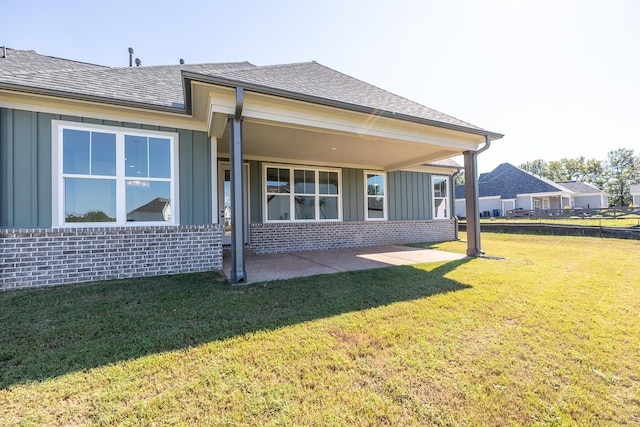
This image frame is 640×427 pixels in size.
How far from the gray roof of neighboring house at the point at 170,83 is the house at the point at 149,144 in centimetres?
3

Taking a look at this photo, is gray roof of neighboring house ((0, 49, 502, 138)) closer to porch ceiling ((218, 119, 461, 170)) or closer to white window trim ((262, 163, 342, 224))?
porch ceiling ((218, 119, 461, 170))

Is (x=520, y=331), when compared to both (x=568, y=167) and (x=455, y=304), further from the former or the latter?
(x=568, y=167)

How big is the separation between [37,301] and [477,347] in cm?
539

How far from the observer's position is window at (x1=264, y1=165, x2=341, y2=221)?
8.85 m

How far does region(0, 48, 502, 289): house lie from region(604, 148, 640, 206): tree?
53050mm

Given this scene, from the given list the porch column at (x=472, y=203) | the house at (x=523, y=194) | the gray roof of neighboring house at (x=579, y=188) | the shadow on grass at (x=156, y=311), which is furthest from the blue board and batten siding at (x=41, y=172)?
the gray roof of neighboring house at (x=579, y=188)

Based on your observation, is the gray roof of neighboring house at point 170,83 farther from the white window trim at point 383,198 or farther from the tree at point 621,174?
the tree at point 621,174

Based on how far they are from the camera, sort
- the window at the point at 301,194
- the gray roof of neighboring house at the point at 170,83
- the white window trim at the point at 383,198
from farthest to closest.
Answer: the white window trim at the point at 383,198 < the window at the point at 301,194 < the gray roof of neighboring house at the point at 170,83

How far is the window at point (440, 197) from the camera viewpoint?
37.9 ft

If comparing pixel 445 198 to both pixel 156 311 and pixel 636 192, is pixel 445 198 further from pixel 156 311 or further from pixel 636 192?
pixel 636 192

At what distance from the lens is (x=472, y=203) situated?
721cm

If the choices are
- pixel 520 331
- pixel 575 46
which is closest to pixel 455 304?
pixel 520 331

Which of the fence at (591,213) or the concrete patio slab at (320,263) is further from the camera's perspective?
the fence at (591,213)

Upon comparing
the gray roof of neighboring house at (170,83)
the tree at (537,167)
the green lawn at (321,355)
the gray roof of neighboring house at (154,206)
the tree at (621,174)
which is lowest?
the green lawn at (321,355)
